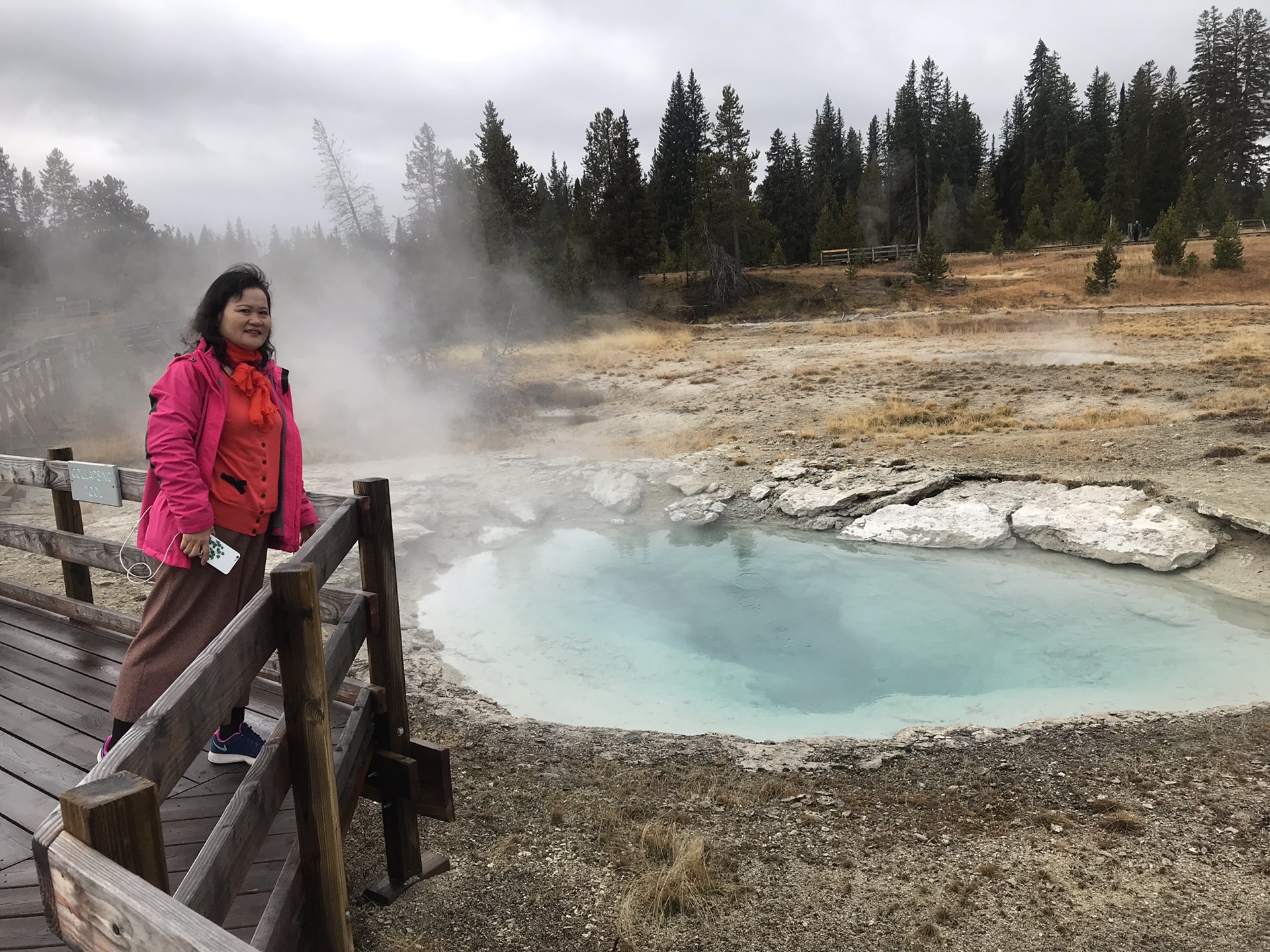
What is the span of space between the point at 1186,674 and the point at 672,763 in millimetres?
3484

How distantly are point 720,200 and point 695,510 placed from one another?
88.2 feet

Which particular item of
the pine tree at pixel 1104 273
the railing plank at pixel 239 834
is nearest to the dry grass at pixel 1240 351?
the pine tree at pixel 1104 273

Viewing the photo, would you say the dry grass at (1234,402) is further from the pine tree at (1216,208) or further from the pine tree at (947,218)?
the pine tree at (947,218)

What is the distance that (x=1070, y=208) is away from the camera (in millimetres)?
40125

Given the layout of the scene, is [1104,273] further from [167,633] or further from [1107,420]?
[167,633]

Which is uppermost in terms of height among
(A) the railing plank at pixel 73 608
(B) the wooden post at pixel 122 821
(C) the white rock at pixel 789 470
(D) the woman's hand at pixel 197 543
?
(D) the woman's hand at pixel 197 543

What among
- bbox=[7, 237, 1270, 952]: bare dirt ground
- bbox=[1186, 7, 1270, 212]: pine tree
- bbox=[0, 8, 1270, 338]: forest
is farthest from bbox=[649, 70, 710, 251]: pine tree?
bbox=[7, 237, 1270, 952]: bare dirt ground

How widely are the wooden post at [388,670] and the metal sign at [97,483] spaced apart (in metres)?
1.03

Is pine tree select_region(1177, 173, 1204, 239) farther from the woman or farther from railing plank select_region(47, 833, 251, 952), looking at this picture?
railing plank select_region(47, 833, 251, 952)

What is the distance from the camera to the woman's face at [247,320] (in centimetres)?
239

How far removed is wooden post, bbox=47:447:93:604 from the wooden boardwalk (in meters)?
0.21

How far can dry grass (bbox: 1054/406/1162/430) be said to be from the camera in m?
11.1

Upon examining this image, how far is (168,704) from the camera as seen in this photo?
1377 millimetres

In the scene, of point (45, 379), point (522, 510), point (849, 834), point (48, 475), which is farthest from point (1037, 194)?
point (48, 475)
